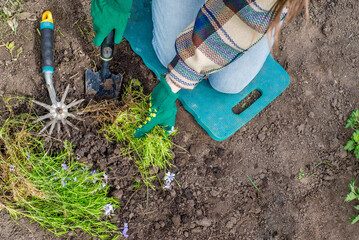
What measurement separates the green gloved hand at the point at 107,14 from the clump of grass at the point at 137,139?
36 cm

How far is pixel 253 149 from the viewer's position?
195 centimetres

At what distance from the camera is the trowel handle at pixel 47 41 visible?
1670mm

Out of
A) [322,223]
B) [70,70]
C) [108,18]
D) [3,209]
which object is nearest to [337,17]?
[322,223]

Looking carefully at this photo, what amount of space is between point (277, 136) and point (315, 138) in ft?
0.75

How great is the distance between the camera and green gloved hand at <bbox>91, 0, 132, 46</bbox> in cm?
149

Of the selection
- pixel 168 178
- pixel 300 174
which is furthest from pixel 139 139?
pixel 300 174

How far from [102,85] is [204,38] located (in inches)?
28.2

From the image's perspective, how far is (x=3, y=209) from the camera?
1632 mm

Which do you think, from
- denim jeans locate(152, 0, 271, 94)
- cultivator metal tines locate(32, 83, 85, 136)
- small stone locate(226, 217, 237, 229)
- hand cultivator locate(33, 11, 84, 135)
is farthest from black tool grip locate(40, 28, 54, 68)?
small stone locate(226, 217, 237, 229)

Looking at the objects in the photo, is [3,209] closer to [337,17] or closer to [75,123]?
[75,123]

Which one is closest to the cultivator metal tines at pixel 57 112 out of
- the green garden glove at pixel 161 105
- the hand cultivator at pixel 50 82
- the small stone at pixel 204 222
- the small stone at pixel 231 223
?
the hand cultivator at pixel 50 82

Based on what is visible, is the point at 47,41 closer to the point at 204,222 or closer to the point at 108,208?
the point at 108,208

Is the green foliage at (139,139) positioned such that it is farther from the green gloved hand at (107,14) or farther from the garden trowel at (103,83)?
the green gloved hand at (107,14)

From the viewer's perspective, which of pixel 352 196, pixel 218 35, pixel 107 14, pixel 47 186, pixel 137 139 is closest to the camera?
pixel 218 35
